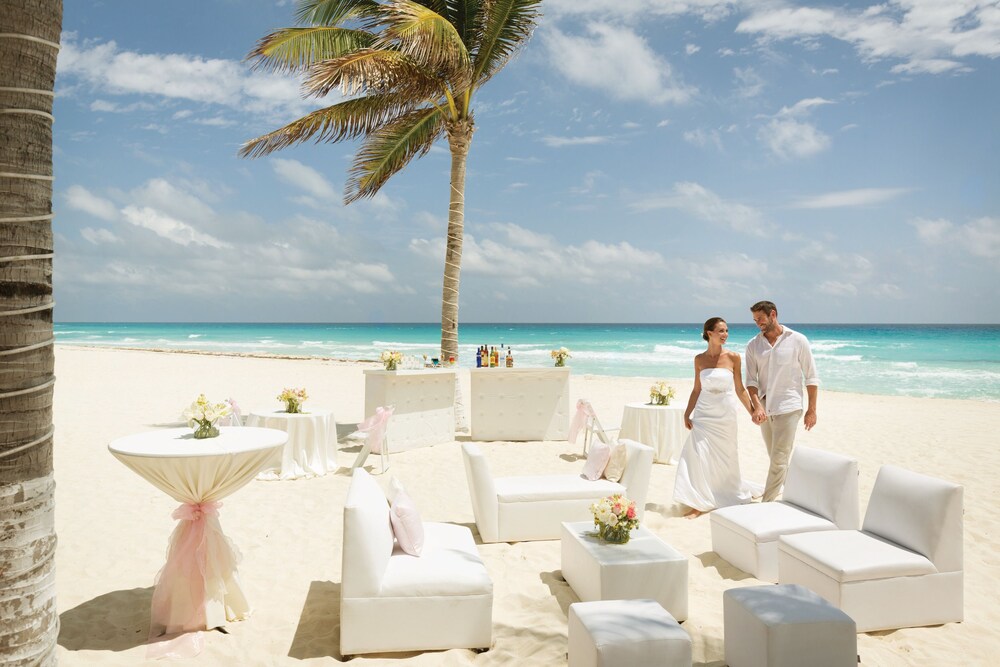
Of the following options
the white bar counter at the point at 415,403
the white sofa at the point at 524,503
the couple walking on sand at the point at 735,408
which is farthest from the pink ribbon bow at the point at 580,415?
the white sofa at the point at 524,503

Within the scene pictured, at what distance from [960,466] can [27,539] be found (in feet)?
33.1

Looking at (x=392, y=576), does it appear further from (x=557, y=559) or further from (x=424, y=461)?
(x=424, y=461)

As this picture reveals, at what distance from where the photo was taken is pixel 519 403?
9.85 m

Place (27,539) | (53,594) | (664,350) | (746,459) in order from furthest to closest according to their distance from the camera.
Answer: (664,350) < (746,459) < (53,594) < (27,539)

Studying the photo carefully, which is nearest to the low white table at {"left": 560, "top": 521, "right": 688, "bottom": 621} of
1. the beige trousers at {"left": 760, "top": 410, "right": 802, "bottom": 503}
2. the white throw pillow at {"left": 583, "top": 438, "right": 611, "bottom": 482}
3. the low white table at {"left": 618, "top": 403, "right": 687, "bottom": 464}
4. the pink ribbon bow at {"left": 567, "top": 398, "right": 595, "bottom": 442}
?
the white throw pillow at {"left": 583, "top": 438, "right": 611, "bottom": 482}

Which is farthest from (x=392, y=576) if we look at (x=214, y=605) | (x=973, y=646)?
(x=973, y=646)

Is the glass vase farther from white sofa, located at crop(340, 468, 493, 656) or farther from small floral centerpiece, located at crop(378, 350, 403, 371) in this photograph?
small floral centerpiece, located at crop(378, 350, 403, 371)

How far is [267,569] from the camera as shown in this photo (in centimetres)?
473

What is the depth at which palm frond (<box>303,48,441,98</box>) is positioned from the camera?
8477 millimetres

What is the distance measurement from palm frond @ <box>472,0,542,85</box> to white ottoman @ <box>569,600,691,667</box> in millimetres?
9568

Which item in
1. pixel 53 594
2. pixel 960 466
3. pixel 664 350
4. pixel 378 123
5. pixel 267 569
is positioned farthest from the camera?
pixel 664 350

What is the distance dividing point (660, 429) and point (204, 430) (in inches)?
244

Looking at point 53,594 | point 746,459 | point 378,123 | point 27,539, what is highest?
point 378,123

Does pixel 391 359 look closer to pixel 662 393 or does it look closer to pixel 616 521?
pixel 662 393
